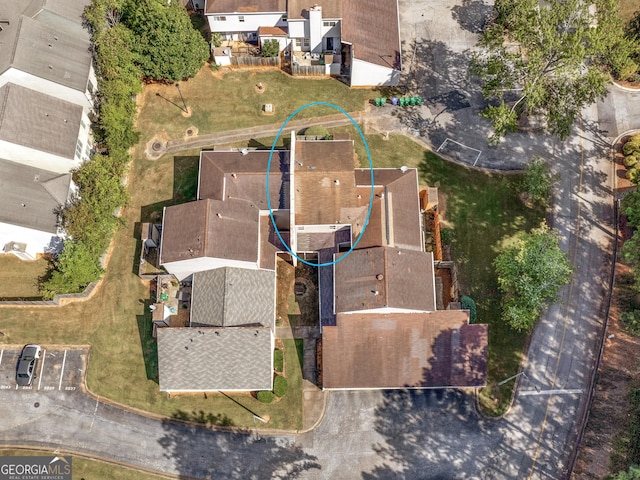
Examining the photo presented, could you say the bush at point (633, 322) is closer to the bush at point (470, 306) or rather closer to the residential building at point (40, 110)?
the bush at point (470, 306)

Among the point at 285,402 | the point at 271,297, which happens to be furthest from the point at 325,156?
the point at 285,402

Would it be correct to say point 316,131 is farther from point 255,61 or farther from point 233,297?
point 233,297

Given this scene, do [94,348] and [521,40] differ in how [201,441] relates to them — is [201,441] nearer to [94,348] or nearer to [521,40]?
[94,348]

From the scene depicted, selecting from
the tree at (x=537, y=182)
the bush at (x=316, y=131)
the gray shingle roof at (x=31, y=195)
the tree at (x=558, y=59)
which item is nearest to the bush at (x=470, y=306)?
the tree at (x=537, y=182)

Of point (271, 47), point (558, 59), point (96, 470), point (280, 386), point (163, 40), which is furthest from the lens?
point (271, 47)

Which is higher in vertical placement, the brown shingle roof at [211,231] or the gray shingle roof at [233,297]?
the brown shingle roof at [211,231]

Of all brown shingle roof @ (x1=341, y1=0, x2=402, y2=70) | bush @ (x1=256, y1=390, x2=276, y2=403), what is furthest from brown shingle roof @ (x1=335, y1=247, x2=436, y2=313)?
brown shingle roof @ (x1=341, y1=0, x2=402, y2=70)

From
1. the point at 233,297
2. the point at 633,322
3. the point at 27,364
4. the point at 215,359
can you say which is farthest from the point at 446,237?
the point at 27,364
